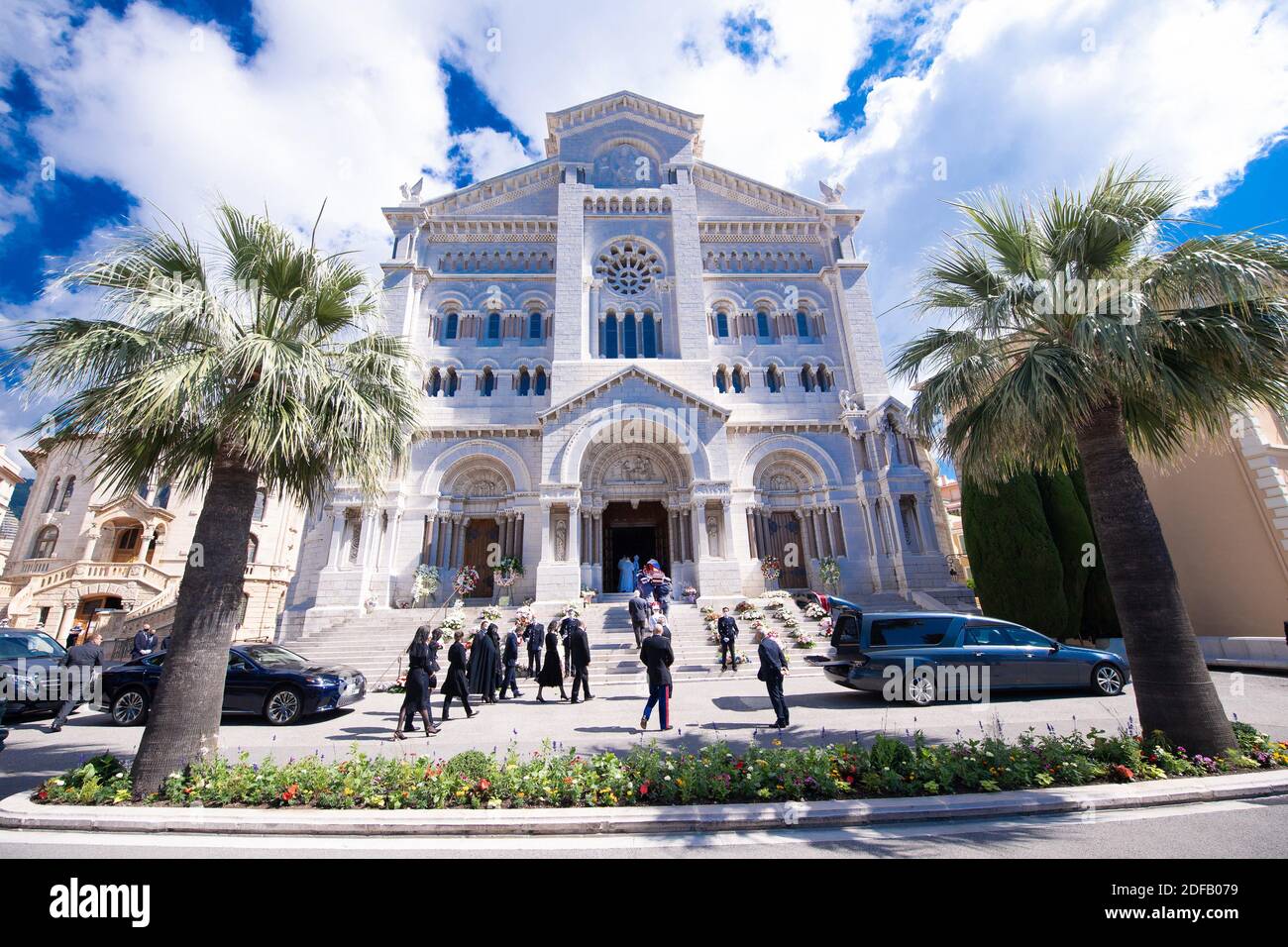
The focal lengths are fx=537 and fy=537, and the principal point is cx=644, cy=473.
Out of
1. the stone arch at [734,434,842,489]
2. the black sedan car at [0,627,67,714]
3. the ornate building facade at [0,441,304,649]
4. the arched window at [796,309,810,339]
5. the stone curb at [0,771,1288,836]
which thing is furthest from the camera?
the arched window at [796,309,810,339]

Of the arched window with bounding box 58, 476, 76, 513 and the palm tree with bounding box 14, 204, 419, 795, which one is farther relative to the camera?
the arched window with bounding box 58, 476, 76, 513

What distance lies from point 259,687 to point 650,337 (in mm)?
20921

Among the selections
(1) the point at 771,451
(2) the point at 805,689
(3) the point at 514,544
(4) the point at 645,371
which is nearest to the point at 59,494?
(3) the point at 514,544

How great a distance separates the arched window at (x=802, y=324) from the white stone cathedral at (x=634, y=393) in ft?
0.39

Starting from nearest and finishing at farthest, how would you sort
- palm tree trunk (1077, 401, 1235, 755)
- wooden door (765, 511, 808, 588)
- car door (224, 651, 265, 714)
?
1. palm tree trunk (1077, 401, 1235, 755)
2. car door (224, 651, 265, 714)
3. wooden door (765, 511, 808, 588)

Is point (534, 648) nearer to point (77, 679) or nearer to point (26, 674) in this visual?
point (77, 679)

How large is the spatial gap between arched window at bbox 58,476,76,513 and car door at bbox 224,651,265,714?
34.0 metres

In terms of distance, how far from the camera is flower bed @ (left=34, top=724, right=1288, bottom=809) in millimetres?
5082

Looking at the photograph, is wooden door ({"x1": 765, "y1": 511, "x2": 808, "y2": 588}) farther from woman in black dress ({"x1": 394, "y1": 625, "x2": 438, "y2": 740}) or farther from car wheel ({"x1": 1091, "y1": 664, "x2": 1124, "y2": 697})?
woman in black dress ({"x1": 394, "y1": 625, "x2": 438, "y2": 740})

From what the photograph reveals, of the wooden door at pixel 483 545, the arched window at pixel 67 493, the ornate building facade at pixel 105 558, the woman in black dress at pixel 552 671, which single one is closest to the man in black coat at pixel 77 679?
the woman in black dress at pixel 552 671

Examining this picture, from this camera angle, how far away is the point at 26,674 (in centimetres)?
1004

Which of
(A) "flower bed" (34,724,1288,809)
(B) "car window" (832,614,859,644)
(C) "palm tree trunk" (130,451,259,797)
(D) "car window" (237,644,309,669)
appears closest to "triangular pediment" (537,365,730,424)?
(B) "car window" (832,614,859,644)
